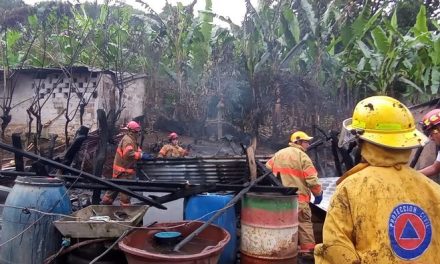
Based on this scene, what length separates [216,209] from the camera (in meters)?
4.51

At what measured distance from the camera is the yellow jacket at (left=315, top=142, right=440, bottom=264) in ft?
6.12

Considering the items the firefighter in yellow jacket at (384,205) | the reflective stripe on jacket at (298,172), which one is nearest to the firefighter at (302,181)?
the reflective stripe on jacket at (298,172)

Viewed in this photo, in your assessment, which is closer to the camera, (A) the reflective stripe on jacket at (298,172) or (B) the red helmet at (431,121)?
(B) the red helmet at (431,121)

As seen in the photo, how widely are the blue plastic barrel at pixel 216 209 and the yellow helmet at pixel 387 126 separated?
8.89ft

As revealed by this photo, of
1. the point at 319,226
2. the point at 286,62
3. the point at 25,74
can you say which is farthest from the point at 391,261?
the point at 25,74

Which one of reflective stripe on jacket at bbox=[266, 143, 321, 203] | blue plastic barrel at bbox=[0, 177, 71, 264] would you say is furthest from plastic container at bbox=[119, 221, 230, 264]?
reflective stripe on jacket at bbox=[266, 143, 321, 203]

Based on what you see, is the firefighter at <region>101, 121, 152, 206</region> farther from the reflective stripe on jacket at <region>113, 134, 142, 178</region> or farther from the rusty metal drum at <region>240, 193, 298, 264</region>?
the rusty metal drum at <region>240, 193, 298, 264</region>

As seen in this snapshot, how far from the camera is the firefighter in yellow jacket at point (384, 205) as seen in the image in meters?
1.87

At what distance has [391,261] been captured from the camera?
1.86 m

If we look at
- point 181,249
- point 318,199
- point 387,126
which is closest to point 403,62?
point 318,199

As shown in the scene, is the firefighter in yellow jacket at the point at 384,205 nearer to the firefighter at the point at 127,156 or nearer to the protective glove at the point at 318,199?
the protective glove at the point at 318,199

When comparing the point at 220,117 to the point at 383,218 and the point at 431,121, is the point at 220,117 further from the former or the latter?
the point at 383,218

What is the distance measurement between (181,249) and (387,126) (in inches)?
93.1

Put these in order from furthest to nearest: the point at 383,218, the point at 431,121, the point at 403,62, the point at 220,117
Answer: the point at 220,117
the point at 403,62
the point at 431,121
the point at 383,218
